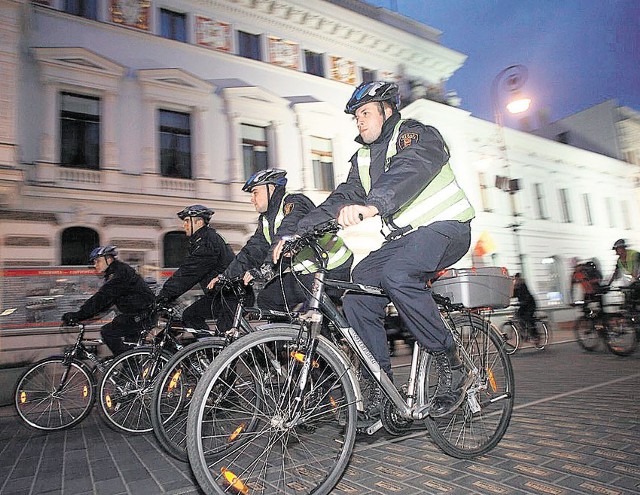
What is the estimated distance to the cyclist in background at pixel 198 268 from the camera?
4.70m

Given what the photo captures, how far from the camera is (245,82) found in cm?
1638

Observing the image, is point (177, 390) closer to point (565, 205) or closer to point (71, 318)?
point (71, 318)

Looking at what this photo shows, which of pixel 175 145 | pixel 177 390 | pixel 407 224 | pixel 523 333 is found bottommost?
pixel 523 333

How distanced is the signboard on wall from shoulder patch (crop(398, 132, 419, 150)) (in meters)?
15.1

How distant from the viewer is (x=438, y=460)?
303cm

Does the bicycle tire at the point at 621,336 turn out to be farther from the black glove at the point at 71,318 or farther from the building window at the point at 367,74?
the building window at the point at 367,74

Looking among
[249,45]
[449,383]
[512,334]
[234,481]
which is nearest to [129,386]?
[234,481]

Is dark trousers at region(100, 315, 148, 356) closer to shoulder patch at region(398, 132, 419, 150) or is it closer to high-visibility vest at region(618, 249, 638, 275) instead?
shoulder patch at region(398, 132, 419, 150)

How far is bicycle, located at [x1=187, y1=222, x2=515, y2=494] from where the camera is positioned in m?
2.16

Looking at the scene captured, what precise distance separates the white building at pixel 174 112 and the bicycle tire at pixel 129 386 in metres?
8.46

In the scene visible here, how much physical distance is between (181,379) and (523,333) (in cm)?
952

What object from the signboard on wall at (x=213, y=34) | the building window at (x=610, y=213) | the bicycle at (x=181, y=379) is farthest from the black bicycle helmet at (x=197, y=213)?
the building window at (x=610, y=213)

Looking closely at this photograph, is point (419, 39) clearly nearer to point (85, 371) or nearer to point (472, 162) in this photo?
point (472, 162)

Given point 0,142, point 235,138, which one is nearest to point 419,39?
point 235,138
